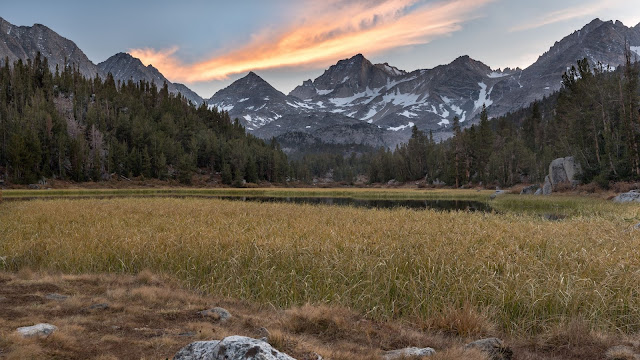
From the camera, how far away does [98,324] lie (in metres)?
6.36

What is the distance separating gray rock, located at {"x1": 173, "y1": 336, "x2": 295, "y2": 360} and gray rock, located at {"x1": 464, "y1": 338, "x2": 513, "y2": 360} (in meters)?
3.53

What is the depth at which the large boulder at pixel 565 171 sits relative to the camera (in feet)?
177

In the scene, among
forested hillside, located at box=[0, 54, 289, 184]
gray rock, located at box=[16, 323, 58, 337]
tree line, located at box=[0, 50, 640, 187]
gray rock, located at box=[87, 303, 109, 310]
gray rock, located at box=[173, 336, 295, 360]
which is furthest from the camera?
forested hillside, located at box=[0, 54, 289, 184]

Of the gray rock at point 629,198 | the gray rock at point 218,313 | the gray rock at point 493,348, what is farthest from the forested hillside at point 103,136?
the gray rock at point 493,348

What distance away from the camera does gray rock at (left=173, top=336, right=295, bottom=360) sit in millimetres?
3570

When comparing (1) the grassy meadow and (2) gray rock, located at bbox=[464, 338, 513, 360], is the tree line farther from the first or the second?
(2) gray rock, located at bbox=[464, 338, 513, 360]

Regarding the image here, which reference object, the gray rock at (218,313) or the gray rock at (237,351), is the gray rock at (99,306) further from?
the gray rock at (237,351)

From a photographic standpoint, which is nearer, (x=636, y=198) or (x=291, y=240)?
(x=291, y=240)

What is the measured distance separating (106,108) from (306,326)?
15273cm

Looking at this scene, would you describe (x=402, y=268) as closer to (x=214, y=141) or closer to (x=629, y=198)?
(x=629, y=198)

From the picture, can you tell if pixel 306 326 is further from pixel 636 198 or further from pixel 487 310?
pixel 636 198

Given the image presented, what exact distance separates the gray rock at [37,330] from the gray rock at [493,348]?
6.84 meters

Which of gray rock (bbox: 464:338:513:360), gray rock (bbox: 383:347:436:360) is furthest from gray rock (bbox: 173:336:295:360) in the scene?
Result: gray rock (bbox: 464:338:513:360)

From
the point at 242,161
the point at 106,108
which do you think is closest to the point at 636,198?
the point at 242,161
